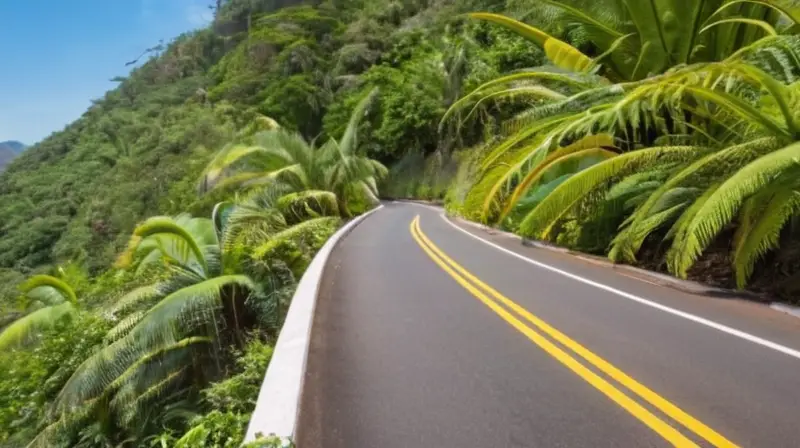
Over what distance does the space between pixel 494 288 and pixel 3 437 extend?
28.8 feet

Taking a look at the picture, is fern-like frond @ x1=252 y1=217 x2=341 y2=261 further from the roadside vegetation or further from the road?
the road

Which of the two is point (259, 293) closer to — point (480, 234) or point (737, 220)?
point (737, 220)

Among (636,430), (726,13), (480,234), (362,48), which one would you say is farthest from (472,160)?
(362,48)

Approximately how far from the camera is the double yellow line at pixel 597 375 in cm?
369

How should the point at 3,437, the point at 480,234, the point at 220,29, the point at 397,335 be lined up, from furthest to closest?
the point at 220,29
the point at 480,234
the point at 3,437
the point at 397,335

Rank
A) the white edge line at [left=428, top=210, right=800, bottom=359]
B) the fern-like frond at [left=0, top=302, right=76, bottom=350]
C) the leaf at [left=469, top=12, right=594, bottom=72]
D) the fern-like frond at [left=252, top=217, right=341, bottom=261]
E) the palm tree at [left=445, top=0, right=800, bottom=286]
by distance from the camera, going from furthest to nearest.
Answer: the leaf at [left=469, top=12, right=594, bottom=72]
the fern-like frond at [left=0, top=302, right=76, bottom=350]
the fern-like frond at [left=252, top=217, right=341, bottom=261]
the palm tree at [left=445, top=0, right=800, bottom=286]
the white edge line at [left=428, top=210, right=800, bottom=359]

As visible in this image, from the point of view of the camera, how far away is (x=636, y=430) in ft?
12.3

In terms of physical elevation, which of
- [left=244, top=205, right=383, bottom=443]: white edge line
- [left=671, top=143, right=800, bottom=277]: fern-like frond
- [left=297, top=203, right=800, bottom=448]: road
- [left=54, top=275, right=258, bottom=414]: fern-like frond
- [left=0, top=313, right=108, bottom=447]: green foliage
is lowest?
[left=0, top=313, right=108, bottom=447]: green foliage

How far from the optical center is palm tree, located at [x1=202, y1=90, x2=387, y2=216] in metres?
22.2

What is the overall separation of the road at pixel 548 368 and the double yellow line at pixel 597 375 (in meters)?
0.01

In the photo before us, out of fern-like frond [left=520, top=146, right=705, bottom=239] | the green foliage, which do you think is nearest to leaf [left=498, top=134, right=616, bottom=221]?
fern-like frond [left=520, top=146, right=705, bottom=239]

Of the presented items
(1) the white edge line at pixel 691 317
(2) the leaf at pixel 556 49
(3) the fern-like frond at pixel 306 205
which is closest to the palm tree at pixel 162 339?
(1) the white edge line at pixel 691 317

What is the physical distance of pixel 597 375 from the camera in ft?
15.7

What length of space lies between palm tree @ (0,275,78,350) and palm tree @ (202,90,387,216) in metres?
6.92
